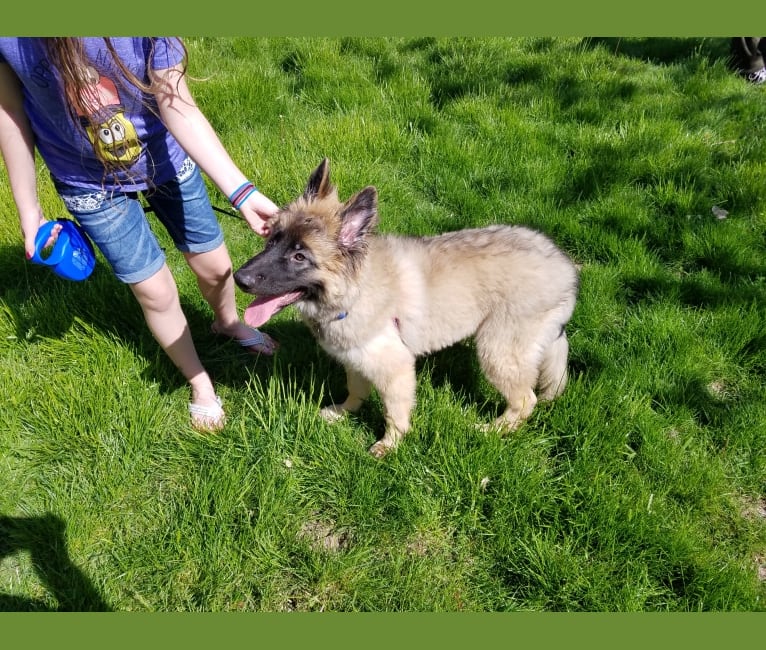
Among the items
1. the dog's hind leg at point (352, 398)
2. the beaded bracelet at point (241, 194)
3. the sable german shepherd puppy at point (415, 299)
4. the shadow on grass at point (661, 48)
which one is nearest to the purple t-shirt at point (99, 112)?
the beaded bracelet at point (241, 194)

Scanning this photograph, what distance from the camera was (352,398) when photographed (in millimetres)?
2895

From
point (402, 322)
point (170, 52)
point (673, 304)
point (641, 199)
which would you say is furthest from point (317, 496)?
point (641, 199)

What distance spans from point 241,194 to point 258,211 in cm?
12

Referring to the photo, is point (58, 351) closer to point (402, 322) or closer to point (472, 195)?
point (402, 322)

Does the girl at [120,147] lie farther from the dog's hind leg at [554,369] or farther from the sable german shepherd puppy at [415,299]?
the dog's hind leg at [554,369]

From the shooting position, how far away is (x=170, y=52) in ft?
6.86

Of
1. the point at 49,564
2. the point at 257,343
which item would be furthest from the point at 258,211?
the point at 49,564

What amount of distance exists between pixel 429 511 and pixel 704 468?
4.41ft

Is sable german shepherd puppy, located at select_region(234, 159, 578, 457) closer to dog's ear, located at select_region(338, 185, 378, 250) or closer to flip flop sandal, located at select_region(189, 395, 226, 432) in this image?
dog's ear, located at select_region(338, 185, 378, 250)

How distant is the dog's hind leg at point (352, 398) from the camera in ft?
9.18

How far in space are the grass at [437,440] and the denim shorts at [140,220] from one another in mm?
742

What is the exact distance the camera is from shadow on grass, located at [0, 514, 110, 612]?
2.18 metres

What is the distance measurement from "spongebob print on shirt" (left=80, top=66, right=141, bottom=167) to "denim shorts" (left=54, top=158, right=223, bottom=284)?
6.7 inches

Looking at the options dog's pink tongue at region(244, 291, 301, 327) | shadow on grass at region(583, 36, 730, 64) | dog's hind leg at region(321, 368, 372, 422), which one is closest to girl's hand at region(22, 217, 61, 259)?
dog's pink tongue at region(244, 291, 301, 327)
